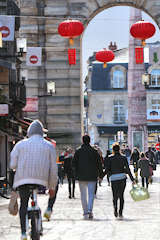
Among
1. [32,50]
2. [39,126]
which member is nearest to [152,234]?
[39,126]

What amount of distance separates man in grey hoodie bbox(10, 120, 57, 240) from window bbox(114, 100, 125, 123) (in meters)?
57.7

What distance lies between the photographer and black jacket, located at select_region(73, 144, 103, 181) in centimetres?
1333

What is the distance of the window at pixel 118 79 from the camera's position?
223 feet

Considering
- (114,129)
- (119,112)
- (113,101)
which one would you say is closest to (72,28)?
(114,129)

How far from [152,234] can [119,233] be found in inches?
19.5

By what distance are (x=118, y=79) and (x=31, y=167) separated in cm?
5994

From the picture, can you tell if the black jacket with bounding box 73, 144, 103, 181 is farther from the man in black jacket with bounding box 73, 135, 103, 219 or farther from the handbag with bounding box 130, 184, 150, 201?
the handbag with bounding box 130, 184, 150, 201

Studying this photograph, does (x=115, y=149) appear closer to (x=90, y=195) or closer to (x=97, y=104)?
(x=90, y=195)

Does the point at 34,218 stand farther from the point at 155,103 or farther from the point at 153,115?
the point at 155,103

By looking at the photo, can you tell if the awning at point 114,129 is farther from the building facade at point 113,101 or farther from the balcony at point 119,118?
the balcony at point 119,118

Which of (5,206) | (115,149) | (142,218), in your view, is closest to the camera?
(142,218)

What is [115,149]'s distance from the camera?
44.9 feet

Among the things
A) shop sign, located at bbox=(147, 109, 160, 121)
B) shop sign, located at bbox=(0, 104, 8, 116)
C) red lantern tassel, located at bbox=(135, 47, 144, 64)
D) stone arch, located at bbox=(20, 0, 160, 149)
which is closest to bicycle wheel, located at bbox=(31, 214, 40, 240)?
shop sign, located at bbox=(0, 104, 8, 116)

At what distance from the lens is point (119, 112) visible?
66.9m
